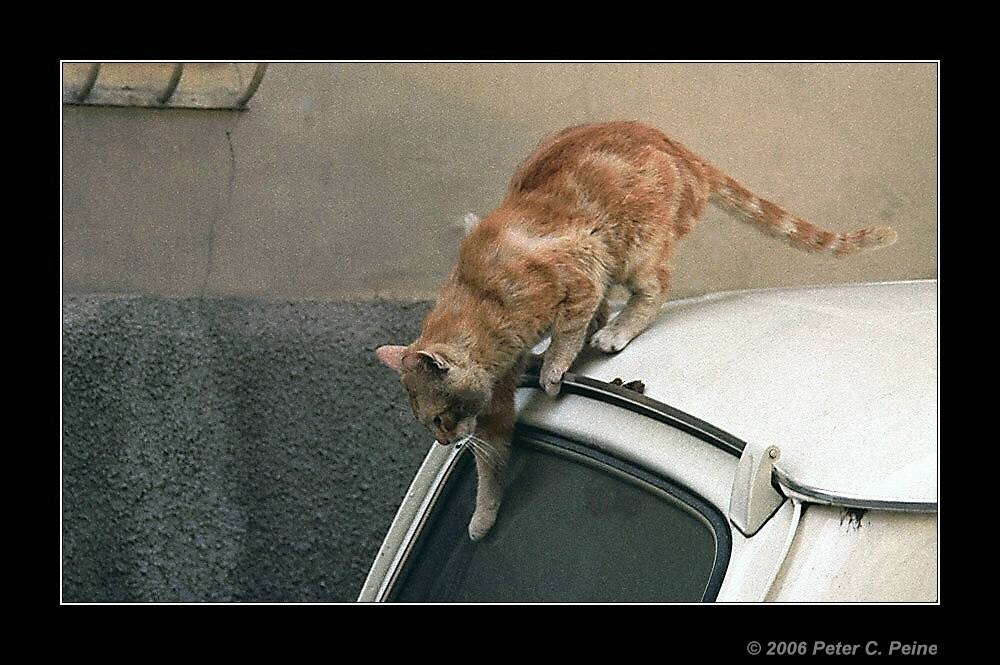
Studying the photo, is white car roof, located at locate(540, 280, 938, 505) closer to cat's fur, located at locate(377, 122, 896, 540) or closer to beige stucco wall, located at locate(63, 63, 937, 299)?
cat's fur, located at locate(377, 122, 896, 540)

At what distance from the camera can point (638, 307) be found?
5.67ft

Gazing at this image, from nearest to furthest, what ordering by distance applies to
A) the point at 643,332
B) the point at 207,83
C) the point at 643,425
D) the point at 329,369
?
the point at 643,425, the point at 643,332, the point at 207,83, the point at 329,369

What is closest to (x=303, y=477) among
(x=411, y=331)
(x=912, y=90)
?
(x=411, y=331)

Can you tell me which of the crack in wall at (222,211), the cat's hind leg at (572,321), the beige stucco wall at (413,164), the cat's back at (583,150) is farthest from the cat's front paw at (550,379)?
the crack in wall at (222,211)

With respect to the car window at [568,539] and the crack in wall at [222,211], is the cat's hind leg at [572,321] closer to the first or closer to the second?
the car window at [568,539]

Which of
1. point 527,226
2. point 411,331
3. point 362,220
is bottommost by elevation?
point 411,331

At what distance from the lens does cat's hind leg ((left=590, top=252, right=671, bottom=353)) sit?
1633 mm

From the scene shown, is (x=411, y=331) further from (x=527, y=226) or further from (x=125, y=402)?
(x=527, y=226)

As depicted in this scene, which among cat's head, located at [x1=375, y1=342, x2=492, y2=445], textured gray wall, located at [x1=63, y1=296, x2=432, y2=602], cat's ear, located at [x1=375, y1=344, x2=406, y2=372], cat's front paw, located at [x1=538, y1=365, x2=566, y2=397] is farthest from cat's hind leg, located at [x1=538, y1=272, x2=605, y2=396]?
textured gray wall, located at [x1=63, y1=296, x2=432, y2=602]

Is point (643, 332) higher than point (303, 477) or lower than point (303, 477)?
higher

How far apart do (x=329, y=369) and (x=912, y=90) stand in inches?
69.6

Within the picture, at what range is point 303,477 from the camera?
113 inches

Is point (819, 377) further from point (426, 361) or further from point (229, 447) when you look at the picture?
point (229, 447)

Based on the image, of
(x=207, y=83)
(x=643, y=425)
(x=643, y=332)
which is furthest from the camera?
(x=207, y=83)
